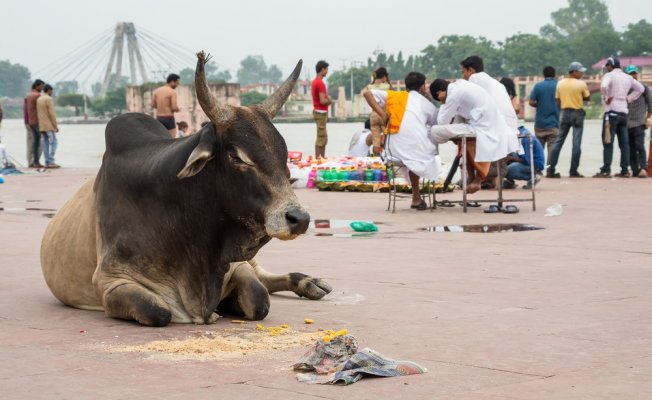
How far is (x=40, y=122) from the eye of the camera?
27984 millimetres

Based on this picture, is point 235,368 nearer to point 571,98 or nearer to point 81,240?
point 81,240

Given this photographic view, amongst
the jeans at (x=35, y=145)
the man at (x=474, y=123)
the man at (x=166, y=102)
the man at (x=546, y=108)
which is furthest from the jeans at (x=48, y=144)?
the man at (x=474, y=123)

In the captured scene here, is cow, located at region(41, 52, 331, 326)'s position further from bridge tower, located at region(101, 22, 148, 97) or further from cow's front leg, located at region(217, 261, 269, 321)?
bridge tower, located at region(101, 22, 148, 97)

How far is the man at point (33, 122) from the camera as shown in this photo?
28.3 metres

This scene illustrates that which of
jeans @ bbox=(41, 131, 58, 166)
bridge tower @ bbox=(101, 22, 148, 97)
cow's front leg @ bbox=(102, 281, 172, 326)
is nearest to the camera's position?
cow's front leg @ bbox=(102, 281, 172, 326)

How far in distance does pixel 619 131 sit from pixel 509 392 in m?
17.4

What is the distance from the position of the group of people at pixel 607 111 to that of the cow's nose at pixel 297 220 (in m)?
15.9

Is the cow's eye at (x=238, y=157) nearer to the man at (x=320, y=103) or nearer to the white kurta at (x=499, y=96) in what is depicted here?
the white kurta at (x=499, y=96)

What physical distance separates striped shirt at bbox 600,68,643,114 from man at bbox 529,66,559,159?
2.91 ft

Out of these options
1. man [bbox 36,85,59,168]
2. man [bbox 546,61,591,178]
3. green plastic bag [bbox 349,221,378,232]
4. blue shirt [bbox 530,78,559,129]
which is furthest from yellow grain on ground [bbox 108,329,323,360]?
man [bbox 36,85,59,168]

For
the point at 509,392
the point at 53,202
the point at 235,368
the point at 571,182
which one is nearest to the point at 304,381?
the point at 235,368

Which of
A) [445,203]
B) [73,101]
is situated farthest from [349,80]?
[445,203]

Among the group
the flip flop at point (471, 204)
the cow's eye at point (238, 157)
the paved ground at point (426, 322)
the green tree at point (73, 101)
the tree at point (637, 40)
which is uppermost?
the tree at point (637, 40)

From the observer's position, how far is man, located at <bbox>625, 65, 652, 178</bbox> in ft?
71.8
